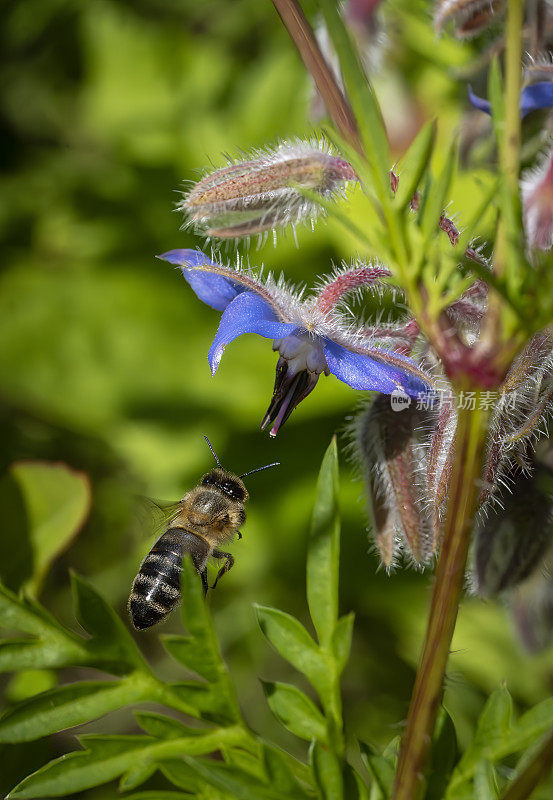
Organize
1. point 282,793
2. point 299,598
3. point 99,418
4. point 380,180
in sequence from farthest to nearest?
point 99,418, point 299,598, point 282,793, point 380,180

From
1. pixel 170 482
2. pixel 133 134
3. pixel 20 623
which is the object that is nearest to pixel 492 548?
pixel 20 623

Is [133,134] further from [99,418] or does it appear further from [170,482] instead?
[170,482]

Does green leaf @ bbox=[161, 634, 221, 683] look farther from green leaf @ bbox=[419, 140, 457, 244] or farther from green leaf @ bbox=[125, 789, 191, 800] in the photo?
green leaf @ bbox=[419, 140, 457, 244]

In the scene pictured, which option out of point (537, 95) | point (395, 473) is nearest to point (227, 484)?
point (395, 473)

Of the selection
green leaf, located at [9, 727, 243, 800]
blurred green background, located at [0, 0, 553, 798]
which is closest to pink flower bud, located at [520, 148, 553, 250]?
green leaf, located at [9, 727, 243, 800]

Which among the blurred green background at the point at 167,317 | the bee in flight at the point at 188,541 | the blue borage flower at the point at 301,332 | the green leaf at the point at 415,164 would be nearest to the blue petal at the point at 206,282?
the blue borage flower at the point at 301,332

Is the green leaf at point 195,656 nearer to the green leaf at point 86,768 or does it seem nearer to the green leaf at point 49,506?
the green leaf at point 86,768
